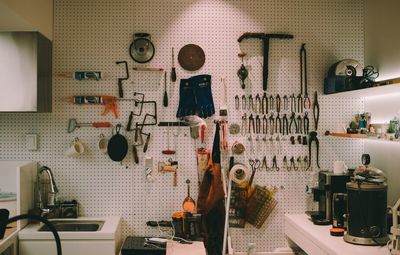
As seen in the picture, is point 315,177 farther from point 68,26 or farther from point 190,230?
point 68,26

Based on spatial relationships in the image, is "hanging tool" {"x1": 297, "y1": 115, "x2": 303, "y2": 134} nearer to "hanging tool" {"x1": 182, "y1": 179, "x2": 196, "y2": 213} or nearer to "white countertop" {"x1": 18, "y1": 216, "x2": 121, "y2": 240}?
"hanging tool" {"x1": 182, "y1": 179, "x2": 196, "y2": 213}

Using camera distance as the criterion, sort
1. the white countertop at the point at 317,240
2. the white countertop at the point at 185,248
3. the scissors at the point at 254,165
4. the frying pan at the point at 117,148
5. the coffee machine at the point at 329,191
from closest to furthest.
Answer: the white countertop at the point at 317,240
the white countertop at the point at 185,248
the coffee machine at the point at 329,191
the frying pan at the point at 117,148
the scissors at the point at 254,165

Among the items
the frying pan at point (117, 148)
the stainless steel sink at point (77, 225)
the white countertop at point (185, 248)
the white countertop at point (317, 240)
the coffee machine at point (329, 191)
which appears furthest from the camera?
the frying pan at point (117, 148)

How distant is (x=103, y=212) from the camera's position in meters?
3.40

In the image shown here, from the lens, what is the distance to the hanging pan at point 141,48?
3369 mm

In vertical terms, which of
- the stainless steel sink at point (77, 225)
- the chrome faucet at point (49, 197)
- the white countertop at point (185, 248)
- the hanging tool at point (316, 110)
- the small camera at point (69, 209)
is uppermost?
the hanging tool at point (316, 110)

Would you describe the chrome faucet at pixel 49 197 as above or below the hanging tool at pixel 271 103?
below

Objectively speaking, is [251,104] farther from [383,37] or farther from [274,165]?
[383,37]

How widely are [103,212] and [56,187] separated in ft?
1.36

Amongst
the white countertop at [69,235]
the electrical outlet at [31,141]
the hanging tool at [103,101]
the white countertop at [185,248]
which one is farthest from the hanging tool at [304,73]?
the electrical outlet at [31,141]

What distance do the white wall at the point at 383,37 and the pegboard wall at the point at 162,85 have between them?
248mm

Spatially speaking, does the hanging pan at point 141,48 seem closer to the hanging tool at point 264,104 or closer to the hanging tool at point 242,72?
the hanging tool at point 242,72

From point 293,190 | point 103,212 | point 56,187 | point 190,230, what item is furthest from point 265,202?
point 56,187

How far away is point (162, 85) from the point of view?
11.2ft
